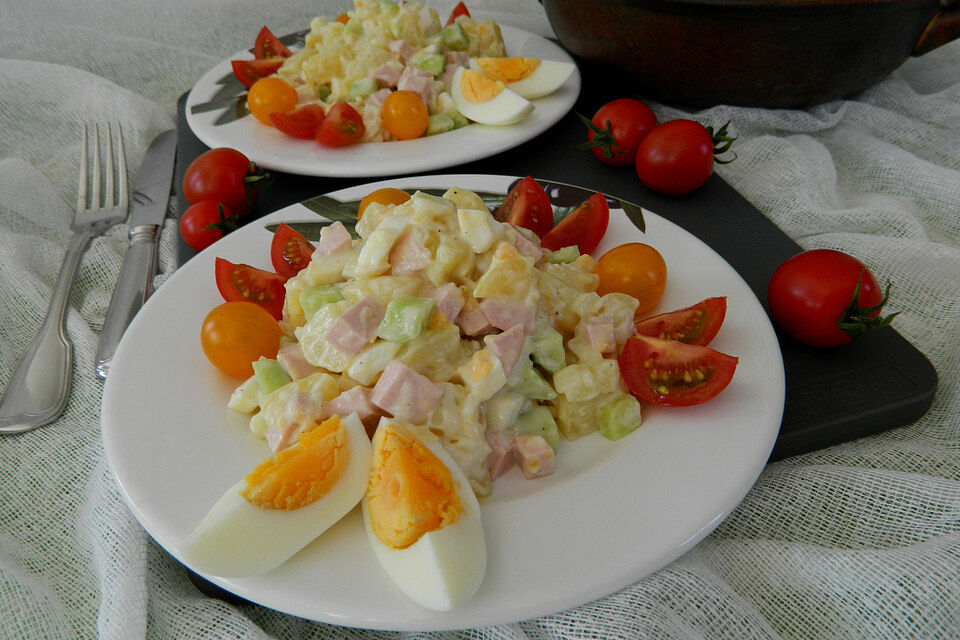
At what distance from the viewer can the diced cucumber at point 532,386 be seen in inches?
69.4

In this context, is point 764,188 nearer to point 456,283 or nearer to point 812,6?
point 812,6

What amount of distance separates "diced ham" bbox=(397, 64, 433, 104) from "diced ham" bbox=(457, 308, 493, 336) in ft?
5.35

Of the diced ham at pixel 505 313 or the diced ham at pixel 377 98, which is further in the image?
the diced ham at pixel 377 98

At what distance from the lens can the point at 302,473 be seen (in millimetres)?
1458

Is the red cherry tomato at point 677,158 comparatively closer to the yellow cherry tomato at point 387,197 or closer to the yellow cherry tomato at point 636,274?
the yellow cherry tomato at point 636,274

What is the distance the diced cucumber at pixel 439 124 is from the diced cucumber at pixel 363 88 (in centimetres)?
28

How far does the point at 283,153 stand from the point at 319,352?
146 cm

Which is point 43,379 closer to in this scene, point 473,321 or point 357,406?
point 357,406

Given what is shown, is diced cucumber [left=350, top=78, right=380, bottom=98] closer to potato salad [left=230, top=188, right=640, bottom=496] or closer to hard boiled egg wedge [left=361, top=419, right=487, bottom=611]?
potato salad [left=230, top=188, right=640, bottom=496]

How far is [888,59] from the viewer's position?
3.13m

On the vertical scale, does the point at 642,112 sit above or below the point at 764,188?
above

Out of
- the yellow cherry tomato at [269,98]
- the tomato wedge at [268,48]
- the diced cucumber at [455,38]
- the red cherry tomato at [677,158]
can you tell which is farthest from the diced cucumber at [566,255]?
the tomato wedge at [268,48]

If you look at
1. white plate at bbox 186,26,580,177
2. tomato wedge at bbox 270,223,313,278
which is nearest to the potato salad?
tomato wedge at bbox 270,223,313,278

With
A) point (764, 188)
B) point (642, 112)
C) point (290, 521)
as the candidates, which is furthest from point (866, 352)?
point (290, 521)
